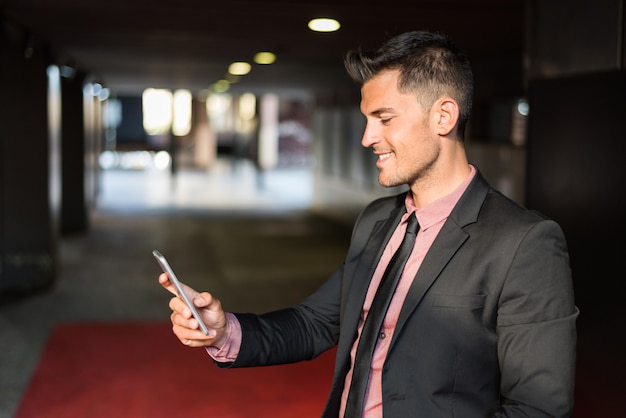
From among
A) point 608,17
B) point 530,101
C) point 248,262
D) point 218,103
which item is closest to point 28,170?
point 248,262

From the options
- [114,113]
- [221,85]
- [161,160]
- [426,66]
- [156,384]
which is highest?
[221,85]

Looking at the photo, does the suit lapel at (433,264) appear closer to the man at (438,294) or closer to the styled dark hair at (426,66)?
the man at (438,294)

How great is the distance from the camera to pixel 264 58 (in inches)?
372

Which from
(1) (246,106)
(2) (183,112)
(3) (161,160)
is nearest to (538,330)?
(1) (246,106)

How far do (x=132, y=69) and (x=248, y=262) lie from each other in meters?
4.17

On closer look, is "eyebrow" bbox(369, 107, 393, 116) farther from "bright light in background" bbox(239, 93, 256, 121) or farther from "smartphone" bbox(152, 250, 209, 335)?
"bright light in background" bbox(239, 93, 256, 121)

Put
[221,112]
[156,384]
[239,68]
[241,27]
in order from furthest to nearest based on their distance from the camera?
[221,112] → [239,68] → [241,27] → [156,384]

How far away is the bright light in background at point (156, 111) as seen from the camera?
96.4 feet

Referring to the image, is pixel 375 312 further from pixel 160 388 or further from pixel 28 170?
pixel 28 170

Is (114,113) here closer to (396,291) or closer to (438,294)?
(396,291)

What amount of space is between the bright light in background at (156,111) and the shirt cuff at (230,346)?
27.6 meters

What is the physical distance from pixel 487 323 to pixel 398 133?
471 mm

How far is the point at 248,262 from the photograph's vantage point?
957 cm

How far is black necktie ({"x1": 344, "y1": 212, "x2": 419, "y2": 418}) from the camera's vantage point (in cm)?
176
